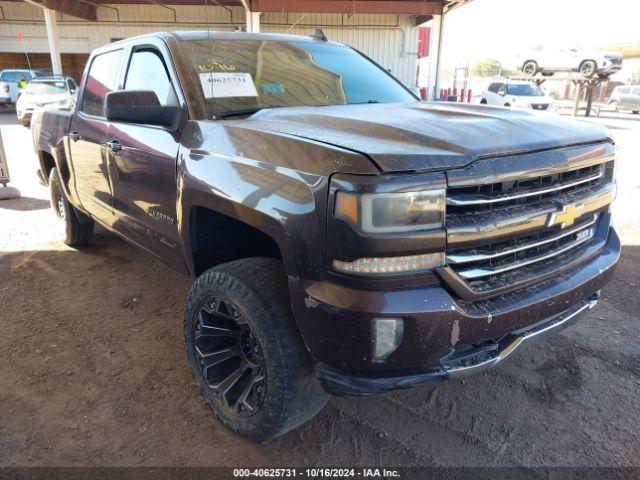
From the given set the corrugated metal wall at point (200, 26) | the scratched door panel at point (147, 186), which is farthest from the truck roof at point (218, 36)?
the corrugated metal wall at point (200, 26)

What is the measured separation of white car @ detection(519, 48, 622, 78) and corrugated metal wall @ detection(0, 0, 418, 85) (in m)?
6.75

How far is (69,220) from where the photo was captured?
4797mm

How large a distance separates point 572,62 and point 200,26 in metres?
17.0

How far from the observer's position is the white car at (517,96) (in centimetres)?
1761

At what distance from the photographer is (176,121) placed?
251 centimetres

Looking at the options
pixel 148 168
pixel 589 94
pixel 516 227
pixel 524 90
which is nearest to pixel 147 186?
pixel 148 168

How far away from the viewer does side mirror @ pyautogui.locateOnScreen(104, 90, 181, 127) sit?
2.46 metres

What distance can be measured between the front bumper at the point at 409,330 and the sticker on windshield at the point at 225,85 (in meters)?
1.28

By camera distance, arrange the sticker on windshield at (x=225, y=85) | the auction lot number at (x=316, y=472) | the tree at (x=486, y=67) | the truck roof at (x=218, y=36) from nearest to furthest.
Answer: the auction lot number at (x=316, y=472) → the sticker on windshield at (x=225, y=85) → the truck roof at (x=218, y=36) → the tree at (x=486, y=67)

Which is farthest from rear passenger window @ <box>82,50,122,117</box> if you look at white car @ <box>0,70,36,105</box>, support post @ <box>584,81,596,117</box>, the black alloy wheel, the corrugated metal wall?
support post @ <box>584,81,596,117</box>

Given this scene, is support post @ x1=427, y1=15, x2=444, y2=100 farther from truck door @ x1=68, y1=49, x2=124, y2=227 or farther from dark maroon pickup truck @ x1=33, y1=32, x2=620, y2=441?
dark maroon pickup truck @ x1=33, y1=32, x2=620, y2=441

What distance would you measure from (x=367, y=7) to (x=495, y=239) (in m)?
16.8

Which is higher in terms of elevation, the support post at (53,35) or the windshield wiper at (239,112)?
the support post at (53,35)

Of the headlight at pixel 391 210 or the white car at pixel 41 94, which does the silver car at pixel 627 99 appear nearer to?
the white car at pixel 41 94
